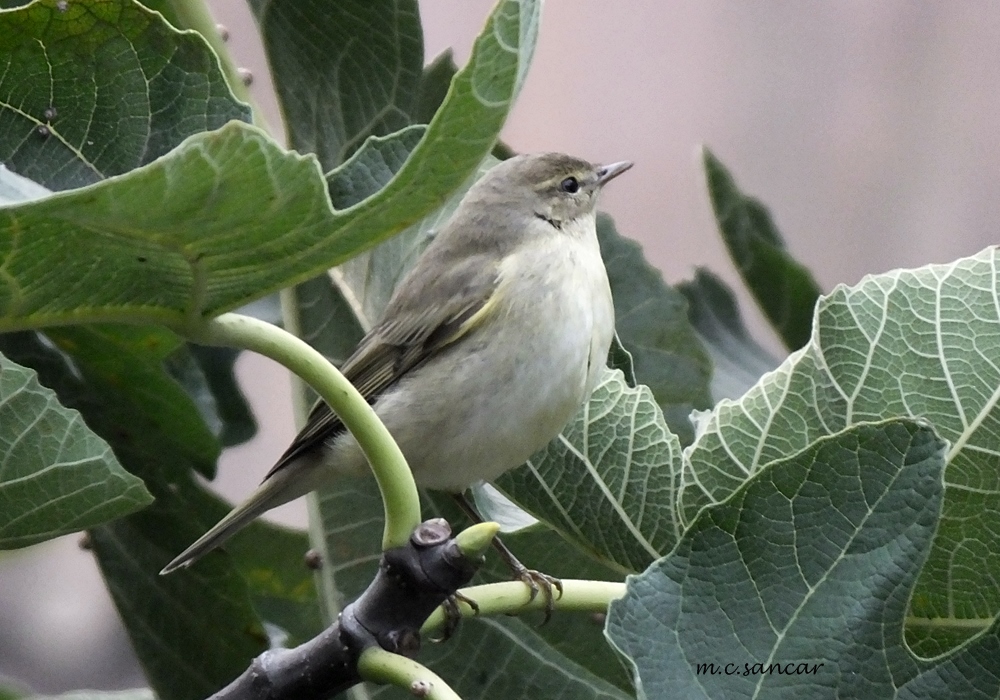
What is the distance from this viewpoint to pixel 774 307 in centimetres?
171

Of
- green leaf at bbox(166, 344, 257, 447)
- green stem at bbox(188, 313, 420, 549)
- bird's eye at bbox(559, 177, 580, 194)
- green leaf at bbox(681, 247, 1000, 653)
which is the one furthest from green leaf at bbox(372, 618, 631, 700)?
bird's eye at bbox(559, 177, 580, 194)

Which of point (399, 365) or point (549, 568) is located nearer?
point (549, 568)

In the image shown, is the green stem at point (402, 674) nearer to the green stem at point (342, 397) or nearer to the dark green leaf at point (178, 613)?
the green stem at point (342, 397)

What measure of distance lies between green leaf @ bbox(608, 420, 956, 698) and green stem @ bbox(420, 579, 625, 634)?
59mm

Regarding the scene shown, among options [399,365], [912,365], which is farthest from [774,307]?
[912,365]

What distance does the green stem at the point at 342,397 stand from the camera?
80 centimetres

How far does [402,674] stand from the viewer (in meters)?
0.83

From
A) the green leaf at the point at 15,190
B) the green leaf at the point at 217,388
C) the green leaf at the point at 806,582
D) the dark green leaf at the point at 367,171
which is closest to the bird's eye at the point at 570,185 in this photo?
the green leaf at the point at 217,388

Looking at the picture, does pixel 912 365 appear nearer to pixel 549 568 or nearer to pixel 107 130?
pixel 549 568

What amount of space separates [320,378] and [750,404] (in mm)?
472

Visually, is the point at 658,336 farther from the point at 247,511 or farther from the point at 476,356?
the point at 247,511

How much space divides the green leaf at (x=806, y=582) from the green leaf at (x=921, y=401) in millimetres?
169

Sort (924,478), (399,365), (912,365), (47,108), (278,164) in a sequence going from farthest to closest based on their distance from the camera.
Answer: (399,365) → (912,365) → (47,108) → (924,478) → (278,164)

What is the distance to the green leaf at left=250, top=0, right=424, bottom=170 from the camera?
53.1 inches
